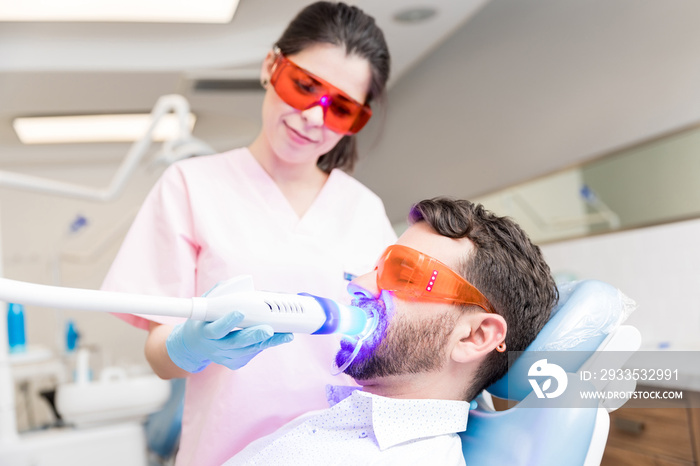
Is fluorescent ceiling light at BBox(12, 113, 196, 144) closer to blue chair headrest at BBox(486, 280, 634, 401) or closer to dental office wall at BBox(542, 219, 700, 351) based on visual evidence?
dental office wall at BBox(542, 219, 700, 351)

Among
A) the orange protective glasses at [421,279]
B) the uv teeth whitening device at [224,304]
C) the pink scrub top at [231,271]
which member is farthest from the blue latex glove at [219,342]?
the orange protective glasses at [421,279]

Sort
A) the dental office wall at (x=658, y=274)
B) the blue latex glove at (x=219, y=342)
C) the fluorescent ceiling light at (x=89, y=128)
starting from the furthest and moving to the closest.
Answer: the fluorescent ceiling light at (x=89, y=128) < the dental office wall at (x=658, y=274) < the blue latex glove at (x=219, y=342)

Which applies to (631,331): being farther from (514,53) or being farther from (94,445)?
(514,53)

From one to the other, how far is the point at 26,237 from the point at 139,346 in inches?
56.8

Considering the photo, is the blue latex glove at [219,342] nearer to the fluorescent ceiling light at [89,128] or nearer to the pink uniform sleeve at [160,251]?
the pink uniform sleeve at [160,251]

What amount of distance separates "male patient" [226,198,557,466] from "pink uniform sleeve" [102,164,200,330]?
0.31 meters

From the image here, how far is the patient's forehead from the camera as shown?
106 cm

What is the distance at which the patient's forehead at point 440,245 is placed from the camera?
106cm

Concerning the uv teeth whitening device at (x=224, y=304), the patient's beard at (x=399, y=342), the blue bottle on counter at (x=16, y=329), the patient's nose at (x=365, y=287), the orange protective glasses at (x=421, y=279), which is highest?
the uv teeth whitening device at (x=224, y=304)

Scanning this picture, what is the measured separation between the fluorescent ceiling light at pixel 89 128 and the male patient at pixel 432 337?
4264mm

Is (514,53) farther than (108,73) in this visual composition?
No

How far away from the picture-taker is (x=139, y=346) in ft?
19.5

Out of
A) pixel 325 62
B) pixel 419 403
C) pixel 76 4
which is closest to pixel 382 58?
pixel 325 62

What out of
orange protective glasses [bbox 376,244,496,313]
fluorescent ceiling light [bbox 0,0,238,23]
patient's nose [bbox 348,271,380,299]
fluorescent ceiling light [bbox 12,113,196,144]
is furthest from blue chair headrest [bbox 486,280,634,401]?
fluorescent ceiling light [bbox 12,113,196,144]
